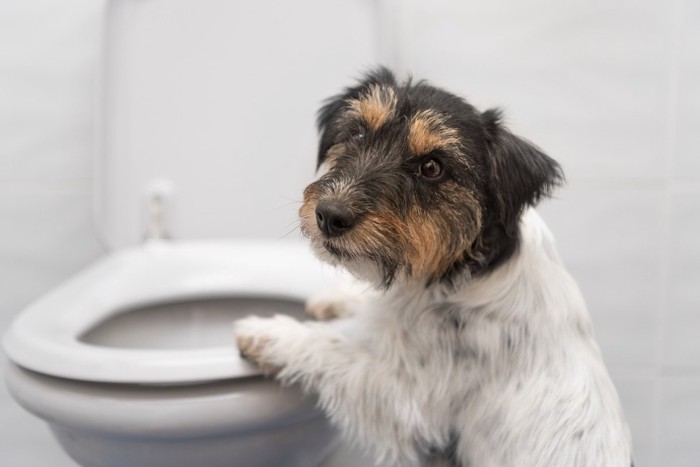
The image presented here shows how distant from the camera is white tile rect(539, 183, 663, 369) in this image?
169cm

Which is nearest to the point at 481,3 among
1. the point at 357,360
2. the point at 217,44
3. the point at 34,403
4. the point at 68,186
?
the point at 217,44

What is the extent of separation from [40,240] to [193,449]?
1085mm

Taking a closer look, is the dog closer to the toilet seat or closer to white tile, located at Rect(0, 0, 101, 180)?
the toilet seat

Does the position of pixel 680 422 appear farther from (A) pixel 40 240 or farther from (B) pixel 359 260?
(A) pixel 40 240

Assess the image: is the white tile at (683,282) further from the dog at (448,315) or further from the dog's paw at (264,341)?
the dog's paw at (264,341)

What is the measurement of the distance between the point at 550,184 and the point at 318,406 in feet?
1.61

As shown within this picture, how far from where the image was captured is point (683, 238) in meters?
1.69

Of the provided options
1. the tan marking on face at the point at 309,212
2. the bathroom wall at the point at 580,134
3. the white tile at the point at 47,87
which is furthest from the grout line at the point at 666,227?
the white tile at the point at 47,87

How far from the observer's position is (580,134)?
1.67 meters

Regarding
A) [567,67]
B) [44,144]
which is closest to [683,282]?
[567,67]

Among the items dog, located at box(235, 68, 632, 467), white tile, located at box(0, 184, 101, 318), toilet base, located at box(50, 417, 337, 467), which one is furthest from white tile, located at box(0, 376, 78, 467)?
dog, located at box(235, 68, 632, 467)

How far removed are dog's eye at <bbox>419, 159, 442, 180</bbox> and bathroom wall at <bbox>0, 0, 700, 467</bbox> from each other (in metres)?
0.63

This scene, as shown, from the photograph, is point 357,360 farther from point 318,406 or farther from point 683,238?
point 683,238

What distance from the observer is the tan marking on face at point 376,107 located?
3.33 ft
